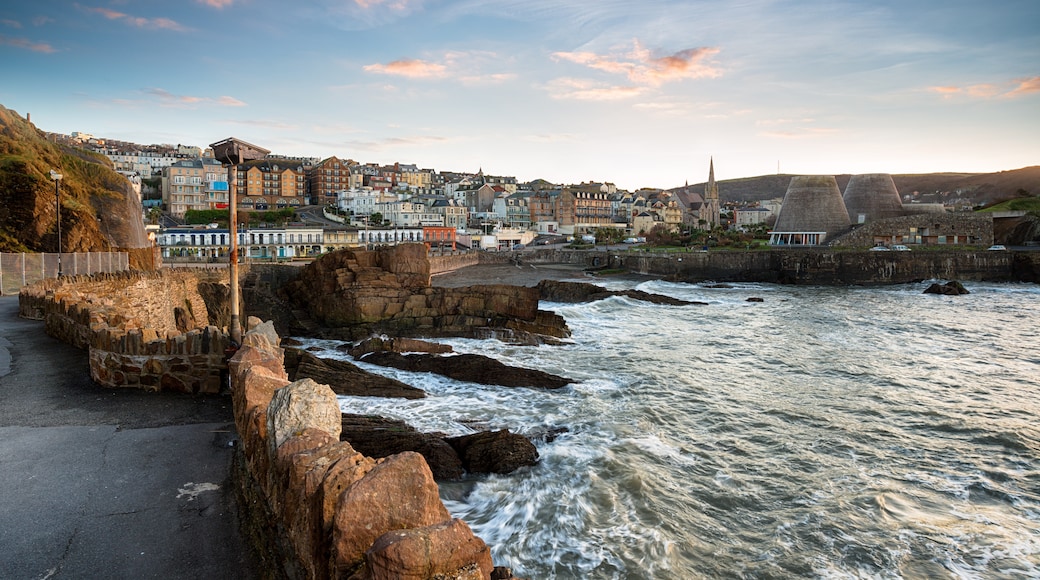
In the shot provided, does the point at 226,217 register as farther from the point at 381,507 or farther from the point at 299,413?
the point at 381,507

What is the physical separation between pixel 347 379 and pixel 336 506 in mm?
12703

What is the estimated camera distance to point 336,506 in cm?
359

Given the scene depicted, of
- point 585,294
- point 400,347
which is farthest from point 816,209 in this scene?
point 400,347

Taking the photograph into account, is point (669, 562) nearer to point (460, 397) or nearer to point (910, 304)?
point (460, 397)

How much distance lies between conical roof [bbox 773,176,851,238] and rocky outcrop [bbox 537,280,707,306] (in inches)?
1707

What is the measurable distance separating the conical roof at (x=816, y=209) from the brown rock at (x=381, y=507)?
80.7m

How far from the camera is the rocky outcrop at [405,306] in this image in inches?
1019

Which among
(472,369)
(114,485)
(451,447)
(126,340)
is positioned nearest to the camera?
(114,485)

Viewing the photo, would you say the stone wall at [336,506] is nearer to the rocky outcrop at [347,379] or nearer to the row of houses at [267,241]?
the rocky outcrop at [347,379]

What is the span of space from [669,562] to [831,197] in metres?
78.6

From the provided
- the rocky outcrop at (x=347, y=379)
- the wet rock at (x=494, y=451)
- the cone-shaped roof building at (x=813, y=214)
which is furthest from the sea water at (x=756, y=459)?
the cone-shaped roof building at (x=813, y=214)

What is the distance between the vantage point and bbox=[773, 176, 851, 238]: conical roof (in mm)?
75250

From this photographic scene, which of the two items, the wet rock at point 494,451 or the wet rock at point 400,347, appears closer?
the wet rock at point 494,451

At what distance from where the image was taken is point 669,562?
25.4 feet
